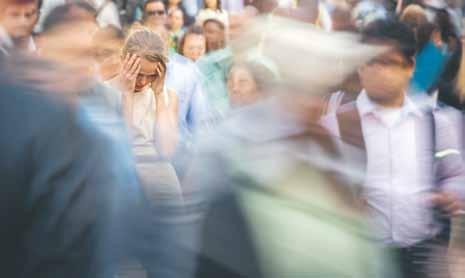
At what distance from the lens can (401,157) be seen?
13.7 ft

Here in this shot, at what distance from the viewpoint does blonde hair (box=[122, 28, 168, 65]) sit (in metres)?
5.54

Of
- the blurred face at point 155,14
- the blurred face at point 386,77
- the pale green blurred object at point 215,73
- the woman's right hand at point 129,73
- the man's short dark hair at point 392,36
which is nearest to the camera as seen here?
the blurred face at point 386,77

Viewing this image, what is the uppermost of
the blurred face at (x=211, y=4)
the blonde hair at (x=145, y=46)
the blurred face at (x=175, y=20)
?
the blonde hair at (x=145, y=46)

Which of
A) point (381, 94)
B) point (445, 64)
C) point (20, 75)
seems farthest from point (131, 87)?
point (20, 75)

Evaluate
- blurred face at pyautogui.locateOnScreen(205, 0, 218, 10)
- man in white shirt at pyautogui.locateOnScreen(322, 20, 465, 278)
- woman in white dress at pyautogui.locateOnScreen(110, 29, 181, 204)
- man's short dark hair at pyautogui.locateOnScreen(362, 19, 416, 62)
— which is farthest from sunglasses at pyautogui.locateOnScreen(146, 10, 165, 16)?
man in white shirt at pyautogui.locateOnScreen(322, 20, 465, 278)

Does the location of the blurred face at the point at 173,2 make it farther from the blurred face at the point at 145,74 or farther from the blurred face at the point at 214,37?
the blurred face at the point at 145,74

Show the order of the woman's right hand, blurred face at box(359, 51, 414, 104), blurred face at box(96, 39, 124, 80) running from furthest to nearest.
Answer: blurred face at box(96, 39, 124, 80) → the woman's right hand → blurred face at box(359, 51, 414, 104)

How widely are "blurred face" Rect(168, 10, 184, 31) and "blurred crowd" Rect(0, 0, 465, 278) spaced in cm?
457

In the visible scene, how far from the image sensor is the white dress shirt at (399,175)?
4.14 m

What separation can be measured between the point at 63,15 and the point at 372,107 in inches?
52.3

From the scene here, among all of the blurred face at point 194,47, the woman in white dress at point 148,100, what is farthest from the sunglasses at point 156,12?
the woman in white dress at point 148,100

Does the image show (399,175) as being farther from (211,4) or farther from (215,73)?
(211,4)

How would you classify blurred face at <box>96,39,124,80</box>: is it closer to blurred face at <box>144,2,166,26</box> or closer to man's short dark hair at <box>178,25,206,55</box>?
man's short dark hair at <box>178,25,206,55</box>

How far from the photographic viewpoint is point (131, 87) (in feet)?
18.1
